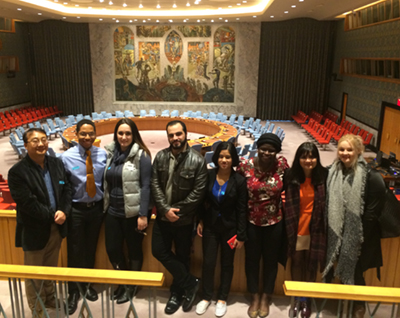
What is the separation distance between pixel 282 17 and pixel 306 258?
1633 cm

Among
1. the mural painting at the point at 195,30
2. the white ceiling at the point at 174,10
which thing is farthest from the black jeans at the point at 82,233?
the mural painting at the point at 195,30

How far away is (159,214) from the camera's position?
3.40 metres

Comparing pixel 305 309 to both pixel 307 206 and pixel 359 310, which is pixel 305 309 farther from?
pixel 307 206

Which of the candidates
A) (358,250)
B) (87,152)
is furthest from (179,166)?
(358,250)

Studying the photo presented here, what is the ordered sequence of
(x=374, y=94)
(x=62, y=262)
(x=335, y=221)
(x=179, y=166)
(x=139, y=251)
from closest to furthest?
(x=335, y=221) → (x=179, y=166) → (x=139, y=251) → (x=62, y=262) → (x=374, y=94)

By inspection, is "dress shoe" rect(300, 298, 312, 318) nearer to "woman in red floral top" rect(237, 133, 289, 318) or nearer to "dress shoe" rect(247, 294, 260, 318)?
"woman in red floral top" rect(237, 133, 289, 318)

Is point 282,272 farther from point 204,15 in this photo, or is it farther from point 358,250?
point 204,15

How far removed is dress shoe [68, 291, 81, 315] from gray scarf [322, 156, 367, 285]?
2.54m

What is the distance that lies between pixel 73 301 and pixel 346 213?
2.79m

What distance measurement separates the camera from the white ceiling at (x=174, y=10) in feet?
45.8

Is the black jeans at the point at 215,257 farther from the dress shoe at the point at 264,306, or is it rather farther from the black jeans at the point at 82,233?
the black jeans at the point at 82,233

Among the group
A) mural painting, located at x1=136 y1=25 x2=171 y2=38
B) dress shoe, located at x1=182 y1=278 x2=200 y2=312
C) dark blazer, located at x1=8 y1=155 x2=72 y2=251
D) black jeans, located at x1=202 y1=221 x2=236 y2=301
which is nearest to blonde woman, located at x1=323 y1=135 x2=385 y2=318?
black jeans, located at x1=202 y1=221 x2=236 y2=301

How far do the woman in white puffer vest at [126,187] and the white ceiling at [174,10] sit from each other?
1145 centimetres

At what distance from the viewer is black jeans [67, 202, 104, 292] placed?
11.4ft
